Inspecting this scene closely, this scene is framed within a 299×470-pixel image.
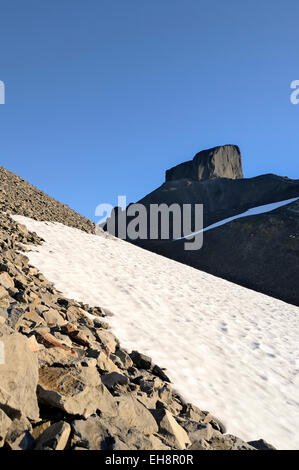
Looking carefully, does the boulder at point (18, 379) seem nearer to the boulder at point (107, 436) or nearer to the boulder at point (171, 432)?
the boulder at point (107, 436)

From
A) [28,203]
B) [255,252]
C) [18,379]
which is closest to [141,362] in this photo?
[18,379]

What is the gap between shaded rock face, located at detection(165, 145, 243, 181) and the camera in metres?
84.2

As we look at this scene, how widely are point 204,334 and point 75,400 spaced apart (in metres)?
5.44

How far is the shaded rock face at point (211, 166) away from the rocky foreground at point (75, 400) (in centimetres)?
7997

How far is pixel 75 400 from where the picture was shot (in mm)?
2854

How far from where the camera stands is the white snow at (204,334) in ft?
16.6

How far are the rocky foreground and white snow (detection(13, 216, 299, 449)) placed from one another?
776 millimetres

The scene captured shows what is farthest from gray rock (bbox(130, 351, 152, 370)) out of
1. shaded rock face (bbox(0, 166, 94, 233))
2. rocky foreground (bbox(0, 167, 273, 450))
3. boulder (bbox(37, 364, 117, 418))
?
shaded rock face (bbox(0, 166, 94, 233))

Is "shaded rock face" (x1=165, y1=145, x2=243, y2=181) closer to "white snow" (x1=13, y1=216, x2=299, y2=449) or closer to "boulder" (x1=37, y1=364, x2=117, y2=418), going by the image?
"white snow" (x1=13, y1=216, x2=299, y2=449)

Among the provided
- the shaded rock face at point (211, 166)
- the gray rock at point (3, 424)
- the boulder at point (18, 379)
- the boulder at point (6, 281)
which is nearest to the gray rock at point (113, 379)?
the boulder at point (18, 379)

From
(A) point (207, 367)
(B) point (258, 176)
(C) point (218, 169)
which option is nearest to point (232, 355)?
(A) point (207, 367)

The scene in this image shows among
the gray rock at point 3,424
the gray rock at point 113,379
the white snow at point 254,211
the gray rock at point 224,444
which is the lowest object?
the gray rock at point 224,444

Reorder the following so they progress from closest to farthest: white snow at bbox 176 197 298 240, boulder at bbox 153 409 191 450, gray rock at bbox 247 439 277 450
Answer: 1. boulder at bbox 153 409 191 450
2. gray rock at bbox 247 439 277 450
3. white snow at bbox 176 197 298 240
